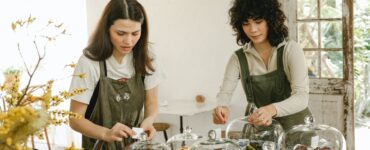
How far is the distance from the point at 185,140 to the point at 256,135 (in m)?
0.27

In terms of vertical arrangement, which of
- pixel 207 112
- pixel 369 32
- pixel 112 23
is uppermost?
pixel 112 23

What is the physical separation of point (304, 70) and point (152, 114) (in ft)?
2.29

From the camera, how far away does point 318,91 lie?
3.76 meters

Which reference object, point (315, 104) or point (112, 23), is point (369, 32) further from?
point (112, 23)

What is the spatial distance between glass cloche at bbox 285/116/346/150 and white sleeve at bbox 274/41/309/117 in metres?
0.39

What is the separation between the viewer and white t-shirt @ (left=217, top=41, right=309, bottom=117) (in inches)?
83.8

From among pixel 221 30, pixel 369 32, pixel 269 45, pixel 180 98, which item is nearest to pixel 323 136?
pixel 269 45

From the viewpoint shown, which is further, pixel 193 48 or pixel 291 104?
pixel 193 48

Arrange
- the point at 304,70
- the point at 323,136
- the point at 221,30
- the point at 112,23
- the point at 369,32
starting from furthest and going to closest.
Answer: the point at 369,32, the point at 221,30, the point at 304,70, the point at 112,23, the point at 323,136

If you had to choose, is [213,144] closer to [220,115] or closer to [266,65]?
[220,115]

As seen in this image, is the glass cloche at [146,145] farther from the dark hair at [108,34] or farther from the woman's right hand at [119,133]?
the dark hair at [108,34]

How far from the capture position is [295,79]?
7.30 feet

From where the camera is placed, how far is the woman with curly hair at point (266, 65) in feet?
7.19

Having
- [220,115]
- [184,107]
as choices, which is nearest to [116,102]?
[220,115]
